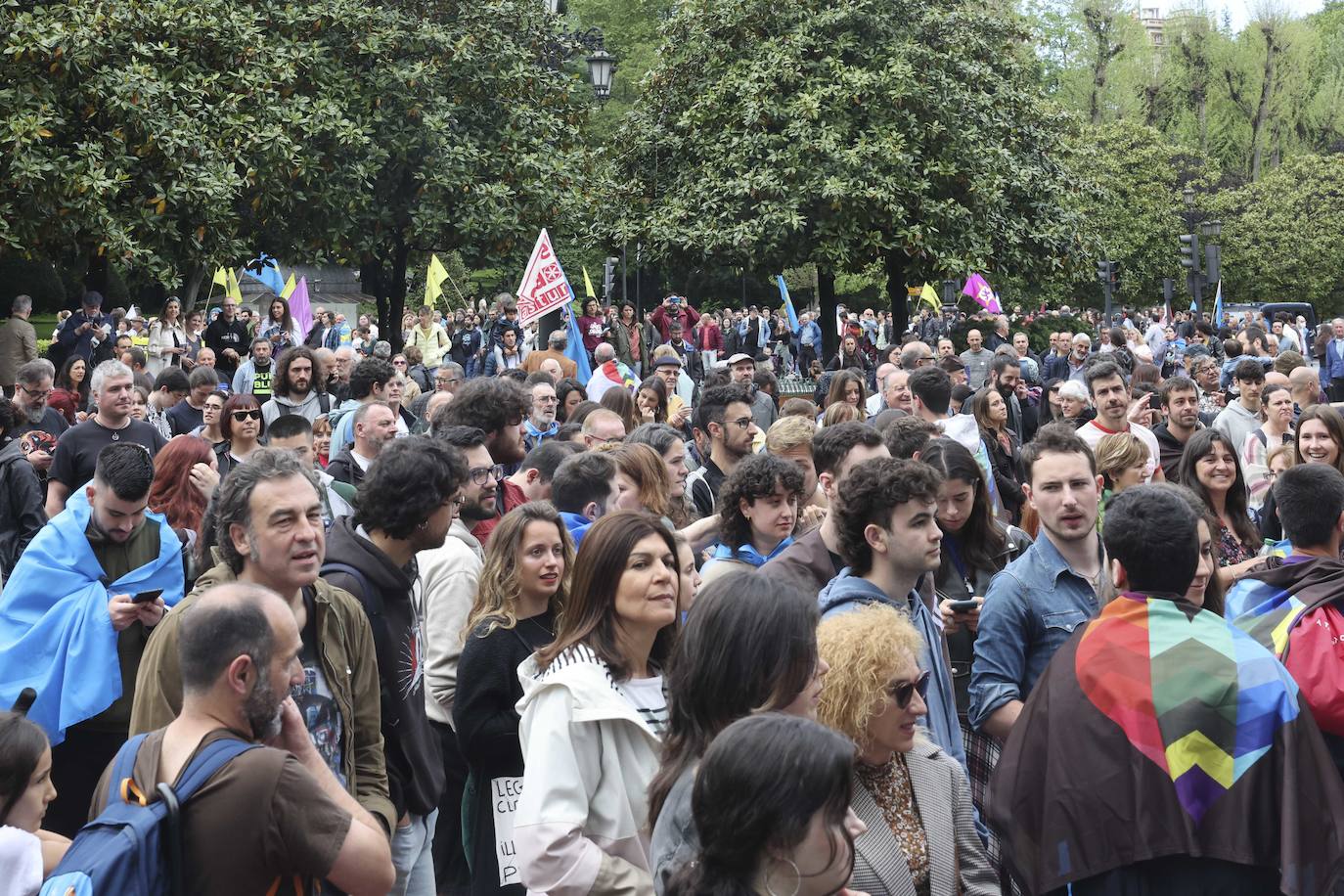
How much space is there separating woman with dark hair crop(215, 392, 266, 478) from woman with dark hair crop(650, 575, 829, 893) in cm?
560

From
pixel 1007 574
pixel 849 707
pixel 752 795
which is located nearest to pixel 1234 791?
pixel 849 707

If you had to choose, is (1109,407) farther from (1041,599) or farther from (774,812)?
(774,812)

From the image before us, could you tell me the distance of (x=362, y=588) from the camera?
15.1ft

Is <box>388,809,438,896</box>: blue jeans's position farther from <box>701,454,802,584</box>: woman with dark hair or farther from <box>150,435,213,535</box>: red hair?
<box>150,435,213,535</box>: red hair

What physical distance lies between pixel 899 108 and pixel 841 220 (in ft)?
7.10

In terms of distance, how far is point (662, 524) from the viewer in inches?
168

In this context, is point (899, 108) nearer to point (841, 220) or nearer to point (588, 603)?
point (841, 220)

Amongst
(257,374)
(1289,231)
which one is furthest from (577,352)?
(1289,231)

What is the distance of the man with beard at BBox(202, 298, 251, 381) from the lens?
19031mm

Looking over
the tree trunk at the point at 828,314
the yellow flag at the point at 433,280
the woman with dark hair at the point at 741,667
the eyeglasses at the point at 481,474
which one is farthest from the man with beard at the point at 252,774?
the tree trunk at the point at 828,314

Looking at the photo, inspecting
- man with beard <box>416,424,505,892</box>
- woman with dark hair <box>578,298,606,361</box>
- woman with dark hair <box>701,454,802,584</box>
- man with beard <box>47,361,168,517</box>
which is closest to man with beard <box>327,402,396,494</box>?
man with beard <box>47,361,168,517</box>

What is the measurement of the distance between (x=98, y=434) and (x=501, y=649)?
4.97 meters

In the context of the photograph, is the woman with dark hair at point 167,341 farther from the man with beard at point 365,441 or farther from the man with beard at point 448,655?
the man with beard at point 448,655

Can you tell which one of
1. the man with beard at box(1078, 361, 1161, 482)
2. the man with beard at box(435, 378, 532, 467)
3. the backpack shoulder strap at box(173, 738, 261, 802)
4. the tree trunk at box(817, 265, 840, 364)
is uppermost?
the man with beard at box(435, 378, 532, 467)
